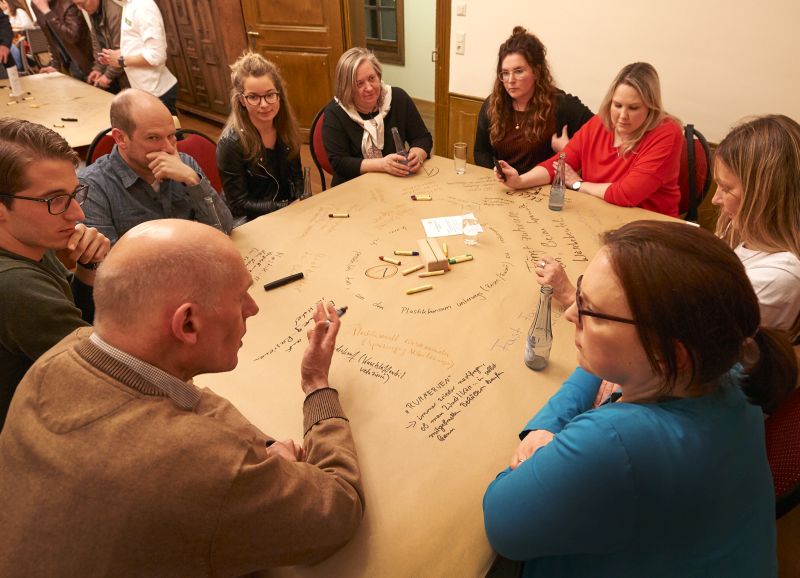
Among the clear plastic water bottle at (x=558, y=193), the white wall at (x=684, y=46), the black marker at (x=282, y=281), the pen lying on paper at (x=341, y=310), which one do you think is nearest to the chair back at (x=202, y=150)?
the black marker at (x=282, y=281)

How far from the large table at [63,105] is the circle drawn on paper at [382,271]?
93.6 inches

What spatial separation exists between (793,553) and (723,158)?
1.42m

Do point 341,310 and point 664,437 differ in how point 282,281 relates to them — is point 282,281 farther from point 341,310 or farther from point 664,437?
point 664,437

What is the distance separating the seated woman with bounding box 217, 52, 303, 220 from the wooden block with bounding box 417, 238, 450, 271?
1.13 m

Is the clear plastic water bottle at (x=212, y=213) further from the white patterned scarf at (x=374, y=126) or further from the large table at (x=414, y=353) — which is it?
the white patterned scarf at (x=374, y=126)

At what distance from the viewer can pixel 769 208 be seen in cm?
138

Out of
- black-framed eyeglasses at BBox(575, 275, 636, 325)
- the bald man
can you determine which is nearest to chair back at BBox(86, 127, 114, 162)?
the bald man

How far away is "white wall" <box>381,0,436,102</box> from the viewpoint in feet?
19.9

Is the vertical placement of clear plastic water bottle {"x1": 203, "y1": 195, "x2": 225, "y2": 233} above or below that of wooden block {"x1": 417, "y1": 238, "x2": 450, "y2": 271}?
above

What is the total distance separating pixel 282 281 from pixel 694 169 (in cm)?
210

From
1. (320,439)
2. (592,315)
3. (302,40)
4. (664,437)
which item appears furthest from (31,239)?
(302,40)

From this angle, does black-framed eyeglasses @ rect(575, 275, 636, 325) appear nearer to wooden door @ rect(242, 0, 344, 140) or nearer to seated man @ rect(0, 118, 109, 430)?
seated man @ rect(0, 118, 109, 430)

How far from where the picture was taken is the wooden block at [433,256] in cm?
168

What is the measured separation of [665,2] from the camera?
300 centimetres
